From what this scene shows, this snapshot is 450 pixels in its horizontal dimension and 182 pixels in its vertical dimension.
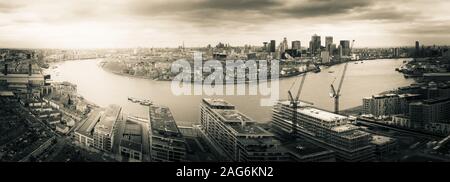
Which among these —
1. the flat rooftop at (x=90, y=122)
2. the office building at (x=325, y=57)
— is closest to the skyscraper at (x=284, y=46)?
the office building at (x=325, y=57)

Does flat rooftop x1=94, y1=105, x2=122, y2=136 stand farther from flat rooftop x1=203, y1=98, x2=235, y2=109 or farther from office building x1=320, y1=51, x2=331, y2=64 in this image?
office building x1=320, y1=51, x2=331, y2=64

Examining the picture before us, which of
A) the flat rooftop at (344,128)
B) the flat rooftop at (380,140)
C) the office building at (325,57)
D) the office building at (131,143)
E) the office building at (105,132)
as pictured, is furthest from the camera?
the office building at (325,57)

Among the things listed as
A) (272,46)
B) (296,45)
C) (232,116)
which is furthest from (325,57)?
(232,116)

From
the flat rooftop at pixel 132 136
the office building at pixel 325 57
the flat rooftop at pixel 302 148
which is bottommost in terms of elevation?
the flat rooftop at pixel 302 148

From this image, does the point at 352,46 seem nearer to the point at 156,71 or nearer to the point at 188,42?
the point at 188,42

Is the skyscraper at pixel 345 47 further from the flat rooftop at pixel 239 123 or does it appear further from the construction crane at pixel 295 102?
the flat rooftop at pixel 239 123

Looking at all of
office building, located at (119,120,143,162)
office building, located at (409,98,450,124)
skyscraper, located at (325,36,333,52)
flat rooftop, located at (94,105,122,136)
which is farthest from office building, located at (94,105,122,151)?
office building, located at (409,98,450,124)
